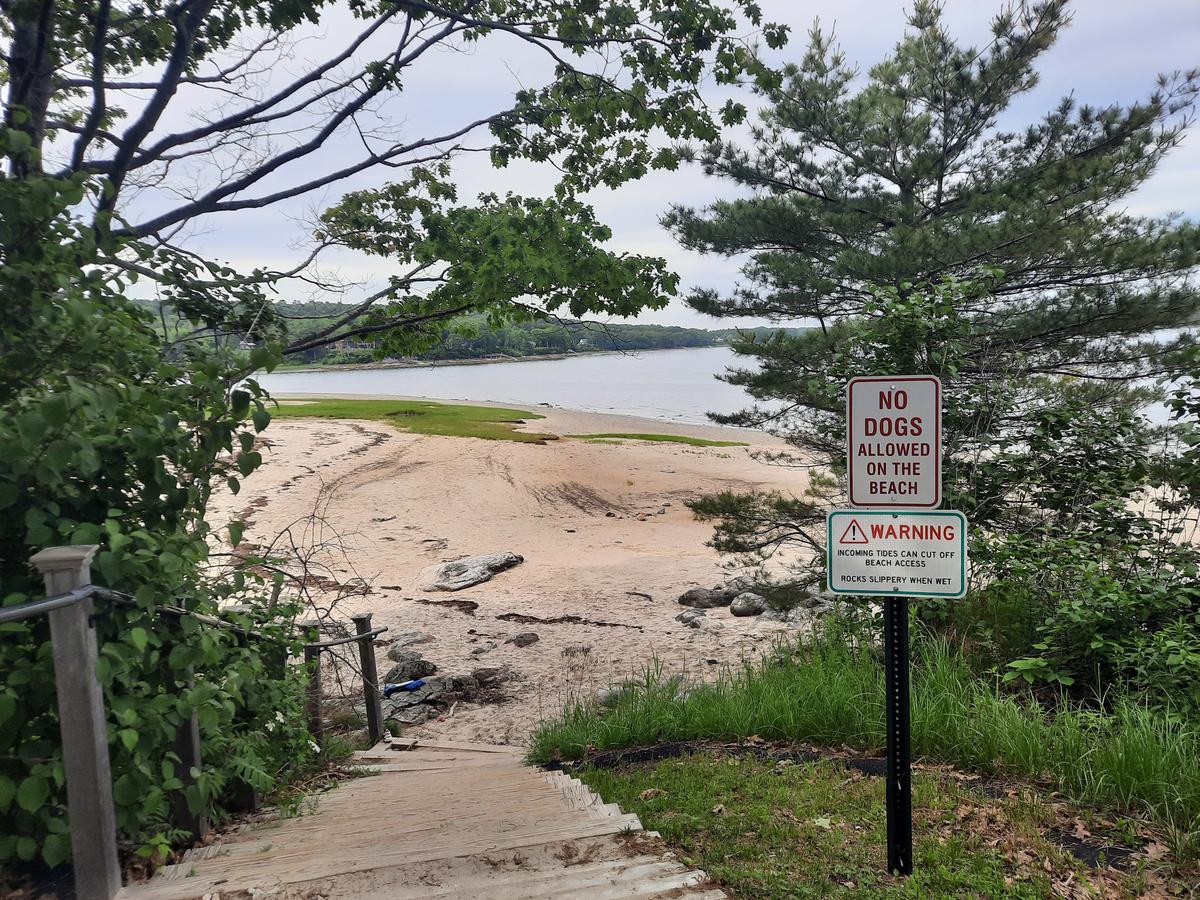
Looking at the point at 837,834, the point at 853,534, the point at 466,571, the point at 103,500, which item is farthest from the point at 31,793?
the point at 466,571

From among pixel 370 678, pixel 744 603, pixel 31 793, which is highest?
pixel 31 793

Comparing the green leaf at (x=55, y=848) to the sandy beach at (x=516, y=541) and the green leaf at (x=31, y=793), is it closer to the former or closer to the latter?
the green leaf at (x=31, y=793)

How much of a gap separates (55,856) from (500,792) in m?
2.17

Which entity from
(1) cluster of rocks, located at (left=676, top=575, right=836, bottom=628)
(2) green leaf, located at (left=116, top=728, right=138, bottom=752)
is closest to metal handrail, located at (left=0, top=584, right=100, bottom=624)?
(2) green leaf, located at (left=116, top=728, right=138, bottom=752)

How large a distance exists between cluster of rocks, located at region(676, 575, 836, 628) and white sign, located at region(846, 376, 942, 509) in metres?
7.13

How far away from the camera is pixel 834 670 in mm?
5078

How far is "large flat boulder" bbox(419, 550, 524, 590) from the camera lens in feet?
47.3

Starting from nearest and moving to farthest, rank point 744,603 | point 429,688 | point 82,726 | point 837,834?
point 82,726, point 837,834, point 429,688, point 744,603

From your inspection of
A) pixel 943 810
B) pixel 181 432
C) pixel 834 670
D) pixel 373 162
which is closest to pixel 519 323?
pixel 373 162

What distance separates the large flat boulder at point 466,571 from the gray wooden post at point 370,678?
7537 millimetres

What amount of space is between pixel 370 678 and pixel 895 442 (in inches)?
203

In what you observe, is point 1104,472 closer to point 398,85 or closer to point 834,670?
point 834,670

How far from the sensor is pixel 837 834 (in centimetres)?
309

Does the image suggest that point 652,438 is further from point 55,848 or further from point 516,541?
point 55,848
